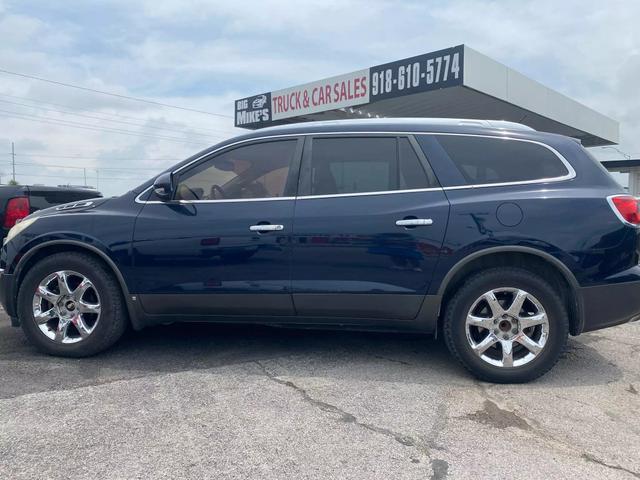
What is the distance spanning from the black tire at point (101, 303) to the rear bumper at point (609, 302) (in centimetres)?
335

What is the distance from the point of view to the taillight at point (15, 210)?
5.96 m

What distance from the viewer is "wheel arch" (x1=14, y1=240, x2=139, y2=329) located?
13.5 feet

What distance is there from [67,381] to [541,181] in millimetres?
3546

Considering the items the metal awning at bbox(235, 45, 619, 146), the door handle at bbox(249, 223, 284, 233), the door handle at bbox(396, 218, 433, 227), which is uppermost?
the metal awning at bbox(235, 45, 619, 146)

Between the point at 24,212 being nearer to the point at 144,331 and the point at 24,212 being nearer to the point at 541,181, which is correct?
the point at 144,331

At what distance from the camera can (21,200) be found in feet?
19.9

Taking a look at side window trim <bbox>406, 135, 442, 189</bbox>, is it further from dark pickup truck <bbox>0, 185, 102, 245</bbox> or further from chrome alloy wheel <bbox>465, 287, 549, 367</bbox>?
dark pickup truck <bbox>0, 185, 102, 245</bbox>

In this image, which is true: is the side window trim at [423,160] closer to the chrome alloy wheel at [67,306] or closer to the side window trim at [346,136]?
the side window trim at [346,136]

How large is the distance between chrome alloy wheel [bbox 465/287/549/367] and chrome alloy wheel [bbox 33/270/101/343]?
9.22ft

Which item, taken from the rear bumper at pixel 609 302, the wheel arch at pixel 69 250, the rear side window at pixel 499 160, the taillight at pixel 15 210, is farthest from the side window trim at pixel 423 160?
the taillight at pixel 15 210

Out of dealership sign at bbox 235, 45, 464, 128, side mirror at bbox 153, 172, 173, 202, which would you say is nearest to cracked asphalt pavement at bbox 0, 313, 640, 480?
side mirror at bbox 153, 172, 173, 202

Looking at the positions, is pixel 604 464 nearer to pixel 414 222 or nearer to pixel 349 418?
pixel 349 418

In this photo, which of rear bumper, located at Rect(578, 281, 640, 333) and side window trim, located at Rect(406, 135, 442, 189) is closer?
rear bumper, located at Rect(578, 281, 640, 333)

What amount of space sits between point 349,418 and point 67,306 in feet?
7.92
